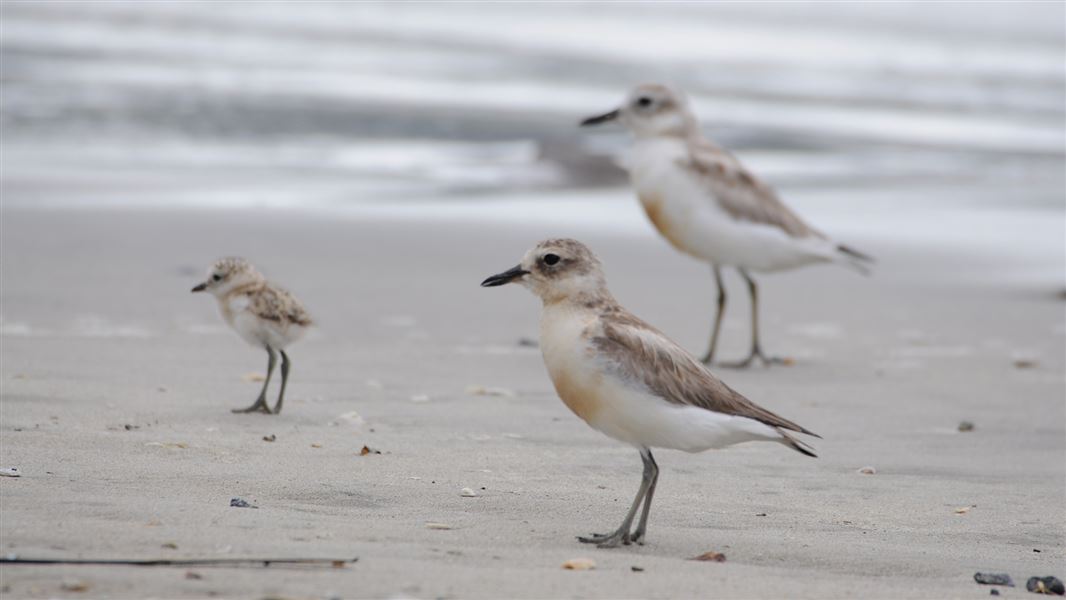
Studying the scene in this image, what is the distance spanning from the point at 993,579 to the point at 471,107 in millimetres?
18474

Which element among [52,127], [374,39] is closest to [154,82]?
[52,127]

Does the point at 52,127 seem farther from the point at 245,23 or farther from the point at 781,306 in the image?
the point at 245,23

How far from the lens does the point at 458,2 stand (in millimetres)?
46000

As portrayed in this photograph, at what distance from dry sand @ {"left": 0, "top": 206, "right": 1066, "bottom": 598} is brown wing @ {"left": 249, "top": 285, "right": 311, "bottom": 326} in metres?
0.43

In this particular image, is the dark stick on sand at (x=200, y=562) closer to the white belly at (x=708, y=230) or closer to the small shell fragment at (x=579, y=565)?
the small shell fragment at (x=579, y=565)

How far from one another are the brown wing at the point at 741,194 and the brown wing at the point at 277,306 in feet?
12.0

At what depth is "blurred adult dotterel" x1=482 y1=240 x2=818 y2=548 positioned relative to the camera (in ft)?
17.7

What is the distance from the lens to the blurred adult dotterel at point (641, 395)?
17.7 feet

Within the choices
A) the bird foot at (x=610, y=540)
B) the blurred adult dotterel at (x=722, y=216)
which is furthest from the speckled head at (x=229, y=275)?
the blurred adult dotterel at (x=722, y=216)

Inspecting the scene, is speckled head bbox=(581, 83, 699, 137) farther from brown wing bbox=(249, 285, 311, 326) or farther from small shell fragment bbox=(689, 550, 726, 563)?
small shell fragment bbox=(689, 550, 726, 563)

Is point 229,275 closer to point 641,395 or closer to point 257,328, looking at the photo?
point 257,328

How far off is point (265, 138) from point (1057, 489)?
1375cm

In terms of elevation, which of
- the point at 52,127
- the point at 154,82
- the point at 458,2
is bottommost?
the point at 52,127

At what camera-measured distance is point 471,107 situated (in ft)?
75.6
